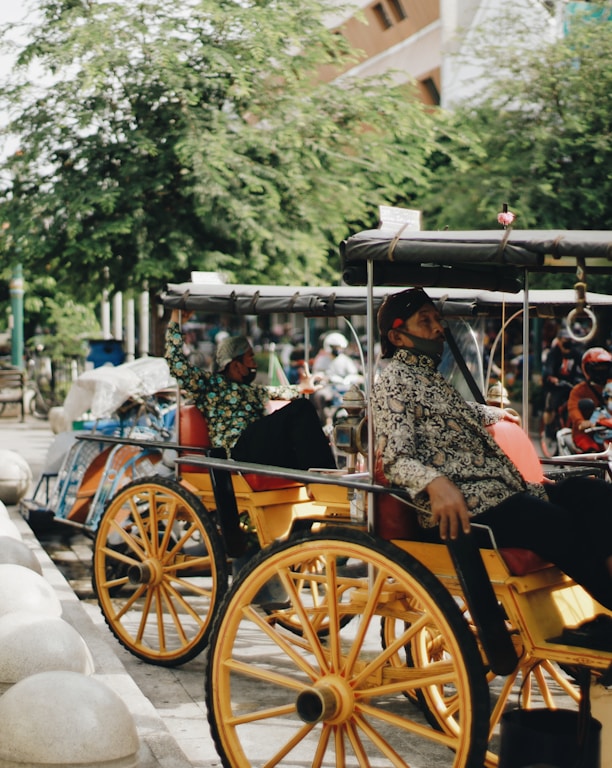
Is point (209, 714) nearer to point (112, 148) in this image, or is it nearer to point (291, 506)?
point (291, 506)

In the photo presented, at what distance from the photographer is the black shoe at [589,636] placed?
384 centimetres

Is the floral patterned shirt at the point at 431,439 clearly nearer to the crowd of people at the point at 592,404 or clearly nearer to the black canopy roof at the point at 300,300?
the black canopy roof at the point at 300,300

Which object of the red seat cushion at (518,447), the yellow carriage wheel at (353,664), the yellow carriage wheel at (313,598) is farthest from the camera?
the red seat cushion at (518,447)

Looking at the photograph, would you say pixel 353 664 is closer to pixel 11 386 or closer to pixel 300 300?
pixel 300 300

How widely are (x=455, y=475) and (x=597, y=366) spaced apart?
5.57 meters

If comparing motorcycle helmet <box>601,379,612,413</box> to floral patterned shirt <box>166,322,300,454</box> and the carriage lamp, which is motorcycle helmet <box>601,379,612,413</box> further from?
the carriage lamp

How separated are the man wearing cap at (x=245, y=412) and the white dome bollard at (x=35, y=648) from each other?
5.74ft

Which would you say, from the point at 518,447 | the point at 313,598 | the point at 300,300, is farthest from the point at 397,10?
the point at 518,447

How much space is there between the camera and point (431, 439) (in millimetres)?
4355

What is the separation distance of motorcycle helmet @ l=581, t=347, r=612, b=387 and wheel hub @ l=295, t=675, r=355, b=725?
5.99m

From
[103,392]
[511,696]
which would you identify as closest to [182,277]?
[103,392]

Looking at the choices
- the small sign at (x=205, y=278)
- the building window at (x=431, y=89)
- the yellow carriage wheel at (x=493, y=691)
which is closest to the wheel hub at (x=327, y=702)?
the yellow carriage wheel at (x=493, y=691)

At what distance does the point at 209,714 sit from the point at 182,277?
984 cm

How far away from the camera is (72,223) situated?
13.0 meters
